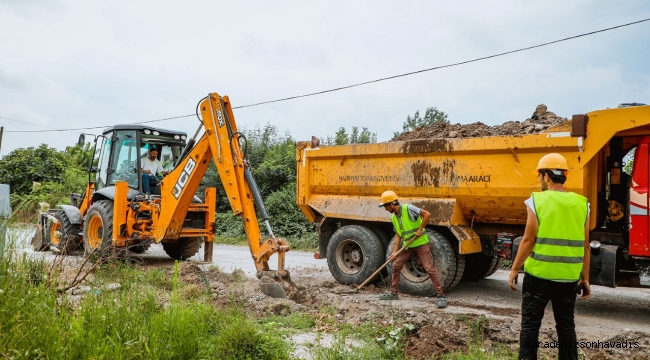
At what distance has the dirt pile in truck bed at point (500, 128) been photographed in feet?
22.3

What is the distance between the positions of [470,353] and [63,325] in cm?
282

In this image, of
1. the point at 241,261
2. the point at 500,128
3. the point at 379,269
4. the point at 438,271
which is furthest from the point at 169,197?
the point at 500,128

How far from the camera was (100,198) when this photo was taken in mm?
9617

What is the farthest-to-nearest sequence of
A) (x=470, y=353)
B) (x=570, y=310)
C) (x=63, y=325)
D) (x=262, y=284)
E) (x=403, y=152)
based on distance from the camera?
(x=403, y=152) < (x=262, y=284) < (x=470, y=353) < (x=570, y=310) < (x=63, y=325)

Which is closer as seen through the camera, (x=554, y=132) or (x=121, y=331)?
(x=121, y=331)

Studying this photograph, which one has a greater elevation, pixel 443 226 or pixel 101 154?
pixel 101 154

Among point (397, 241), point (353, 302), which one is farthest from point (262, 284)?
point (397, 241)

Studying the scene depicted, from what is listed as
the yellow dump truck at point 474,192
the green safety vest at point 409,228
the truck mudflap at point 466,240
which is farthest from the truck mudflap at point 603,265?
the green safety vest at point 409,228

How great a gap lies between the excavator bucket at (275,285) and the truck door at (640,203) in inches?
150

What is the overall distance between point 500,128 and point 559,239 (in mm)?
3970

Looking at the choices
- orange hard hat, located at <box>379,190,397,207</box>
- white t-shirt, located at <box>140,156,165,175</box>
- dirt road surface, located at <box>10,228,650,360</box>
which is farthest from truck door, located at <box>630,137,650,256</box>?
white t-shirt, located at <box>140,156,165,175</box>

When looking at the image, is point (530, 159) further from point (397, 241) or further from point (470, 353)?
point (470, 353)

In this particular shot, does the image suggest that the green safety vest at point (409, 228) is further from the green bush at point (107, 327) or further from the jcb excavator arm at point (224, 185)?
the green bush at point (107, 327)

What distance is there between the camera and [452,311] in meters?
6.04
